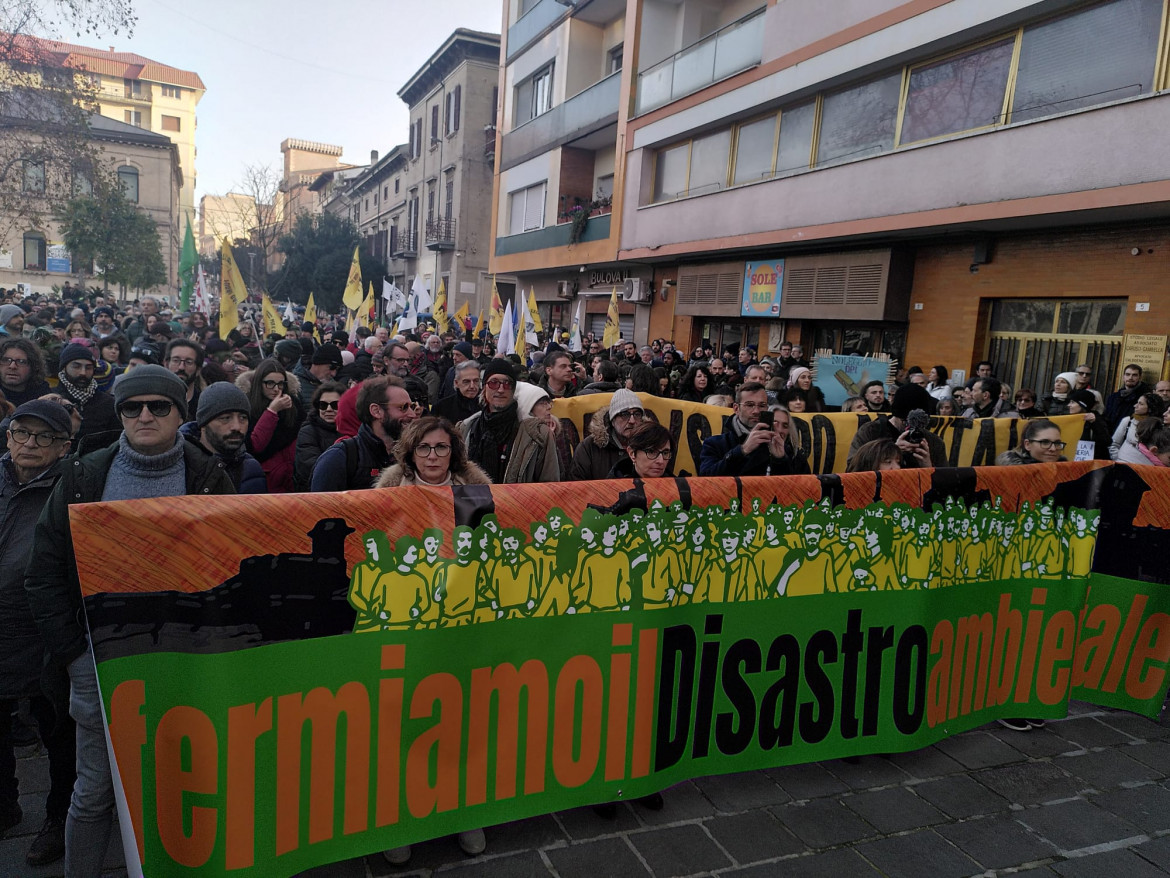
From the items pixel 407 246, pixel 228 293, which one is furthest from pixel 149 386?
pixel 407 246

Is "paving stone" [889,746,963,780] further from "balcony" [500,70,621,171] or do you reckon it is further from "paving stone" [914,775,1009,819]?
"balcony" [500,70,621,171]

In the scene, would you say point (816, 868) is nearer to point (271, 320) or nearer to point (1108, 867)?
point (1108, 867)

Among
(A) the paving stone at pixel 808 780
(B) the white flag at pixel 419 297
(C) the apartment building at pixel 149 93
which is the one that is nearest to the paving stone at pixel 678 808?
(A) the paving stone at pixel 808 780

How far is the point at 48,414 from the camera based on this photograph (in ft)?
9.59

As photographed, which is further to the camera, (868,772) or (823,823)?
(868,772)

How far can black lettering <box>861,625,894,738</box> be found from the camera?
3.46 metres

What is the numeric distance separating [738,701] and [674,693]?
32 centimetres

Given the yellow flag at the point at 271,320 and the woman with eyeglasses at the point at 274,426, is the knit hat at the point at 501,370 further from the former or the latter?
the yellow flag at the point at 271,320

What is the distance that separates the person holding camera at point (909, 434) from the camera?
445 cm

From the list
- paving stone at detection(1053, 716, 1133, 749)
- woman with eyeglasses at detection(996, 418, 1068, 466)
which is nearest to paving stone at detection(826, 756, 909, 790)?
paving stone at detection(1053, 716, 1133, 749)

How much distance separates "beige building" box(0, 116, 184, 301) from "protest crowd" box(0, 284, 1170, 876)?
5054 cm

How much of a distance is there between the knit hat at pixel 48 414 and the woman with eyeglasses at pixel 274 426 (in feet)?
6.58

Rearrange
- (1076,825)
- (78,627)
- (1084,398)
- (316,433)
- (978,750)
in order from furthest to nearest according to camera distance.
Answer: (1084,398) < (316,433) < (978,750) < (1076,825) < (78,627)

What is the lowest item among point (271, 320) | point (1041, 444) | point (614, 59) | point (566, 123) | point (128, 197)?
point (1041, 444)
